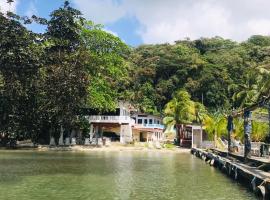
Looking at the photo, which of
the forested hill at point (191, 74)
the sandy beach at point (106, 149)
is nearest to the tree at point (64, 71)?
the sandy beach at point (106, 149)

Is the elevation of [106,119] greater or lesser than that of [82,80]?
lesser

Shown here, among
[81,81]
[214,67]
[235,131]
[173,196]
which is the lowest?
[173,196]

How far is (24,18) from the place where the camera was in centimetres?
2689

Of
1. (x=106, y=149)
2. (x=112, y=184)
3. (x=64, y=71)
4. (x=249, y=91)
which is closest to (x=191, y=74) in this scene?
(x=249, y=91)

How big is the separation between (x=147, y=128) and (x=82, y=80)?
2600cm

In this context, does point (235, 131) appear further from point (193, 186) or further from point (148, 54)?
point (148, 54)

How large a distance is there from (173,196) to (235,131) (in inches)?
1407

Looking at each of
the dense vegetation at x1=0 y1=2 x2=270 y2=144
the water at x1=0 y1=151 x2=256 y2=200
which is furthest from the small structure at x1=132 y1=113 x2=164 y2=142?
the water at x1=0 y1=151 x2=256 y2=200

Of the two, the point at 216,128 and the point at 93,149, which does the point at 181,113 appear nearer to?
the point at 216,128

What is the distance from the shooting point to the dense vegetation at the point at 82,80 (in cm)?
2626

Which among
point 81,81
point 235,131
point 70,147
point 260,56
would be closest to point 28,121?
point 70,147

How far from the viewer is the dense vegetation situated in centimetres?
2626

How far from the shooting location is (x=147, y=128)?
74.2 meters

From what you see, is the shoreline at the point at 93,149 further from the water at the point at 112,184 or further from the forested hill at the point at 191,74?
the forested hill at the point at 191,74
